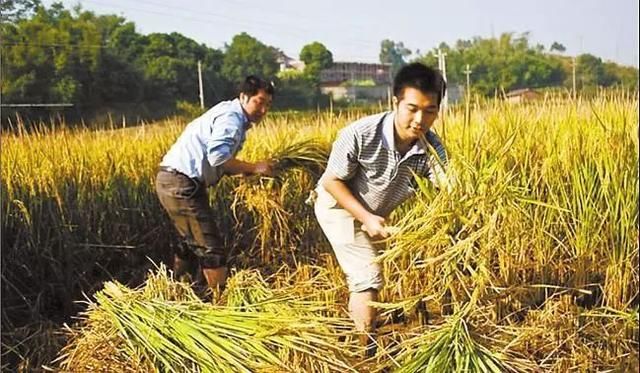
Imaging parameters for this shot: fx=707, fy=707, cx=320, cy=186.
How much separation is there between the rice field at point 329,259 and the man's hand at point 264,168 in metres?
0.16

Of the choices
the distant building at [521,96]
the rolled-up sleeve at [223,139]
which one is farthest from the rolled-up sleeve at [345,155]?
the distant building at [521,96]

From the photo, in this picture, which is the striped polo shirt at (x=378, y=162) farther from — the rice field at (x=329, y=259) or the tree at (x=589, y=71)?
the tree at (x=589, y=71)

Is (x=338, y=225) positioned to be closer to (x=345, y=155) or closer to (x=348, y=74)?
(x=345, y=155)

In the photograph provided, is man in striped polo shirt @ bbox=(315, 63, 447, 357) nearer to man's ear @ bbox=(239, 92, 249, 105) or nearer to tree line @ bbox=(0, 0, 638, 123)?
man's ear @ bbox=(239, 92, 249, 105)

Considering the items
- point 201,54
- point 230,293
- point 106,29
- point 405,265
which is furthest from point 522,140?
point 106,29

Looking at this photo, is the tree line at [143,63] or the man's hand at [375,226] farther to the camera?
the tree line at [143,63]

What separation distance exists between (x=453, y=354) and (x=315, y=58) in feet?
40.1

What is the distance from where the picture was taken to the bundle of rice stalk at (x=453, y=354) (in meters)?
1.97

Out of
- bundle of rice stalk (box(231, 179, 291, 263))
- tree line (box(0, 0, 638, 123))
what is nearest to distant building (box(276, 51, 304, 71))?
tree line (box(0, 0, 638, 123))

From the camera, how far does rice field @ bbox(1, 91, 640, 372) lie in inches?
82.8

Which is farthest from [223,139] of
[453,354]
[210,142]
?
[453,354]

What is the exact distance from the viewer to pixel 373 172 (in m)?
2.45

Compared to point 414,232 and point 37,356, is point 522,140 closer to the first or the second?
point 414,232

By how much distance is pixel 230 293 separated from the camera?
278 centimetres
